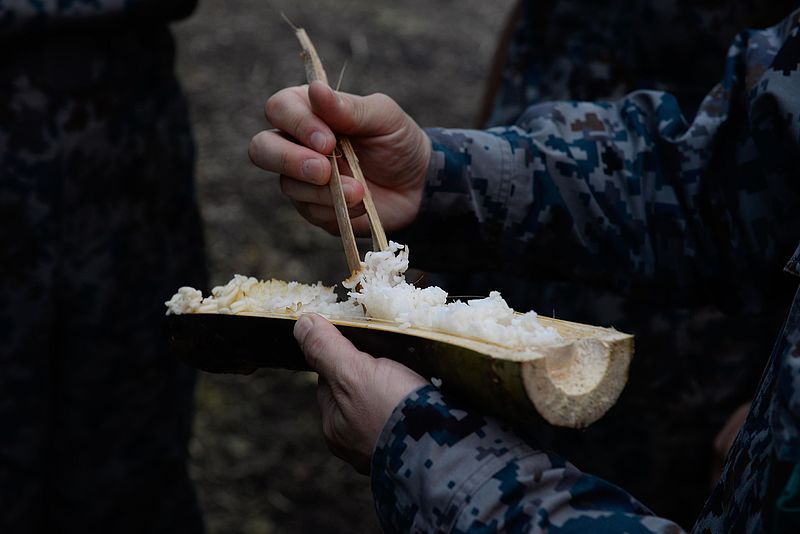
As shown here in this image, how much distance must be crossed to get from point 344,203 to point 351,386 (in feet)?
1.30

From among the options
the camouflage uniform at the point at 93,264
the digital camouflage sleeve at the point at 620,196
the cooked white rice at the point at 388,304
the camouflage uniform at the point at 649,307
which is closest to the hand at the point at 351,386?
the cooked white rice at the point at 388,304

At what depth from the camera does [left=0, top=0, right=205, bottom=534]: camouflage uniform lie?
7.24 feet

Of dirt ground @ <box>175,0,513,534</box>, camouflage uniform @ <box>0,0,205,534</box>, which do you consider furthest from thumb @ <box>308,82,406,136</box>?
dirt ground @ <box>175,0,513,534</box>

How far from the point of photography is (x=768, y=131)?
4.93ft

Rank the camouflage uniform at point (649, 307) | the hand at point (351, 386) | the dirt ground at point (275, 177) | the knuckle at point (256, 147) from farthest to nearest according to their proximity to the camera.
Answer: the dirt ground at point (275, 177)
the camouflage uniform at point (649, 307)
the knuckle at point (256, 147)
the hand at point (351, 386)

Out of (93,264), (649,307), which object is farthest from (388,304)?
(93,264)

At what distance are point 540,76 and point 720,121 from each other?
969 mm

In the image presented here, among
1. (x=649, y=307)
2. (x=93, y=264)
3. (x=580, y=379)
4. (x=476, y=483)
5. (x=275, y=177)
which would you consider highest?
(x=580, y=379)

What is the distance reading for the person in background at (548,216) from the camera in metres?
1.14

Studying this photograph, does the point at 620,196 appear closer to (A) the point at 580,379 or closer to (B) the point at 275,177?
(A) the point at 580,379

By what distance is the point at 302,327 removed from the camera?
1317 mm

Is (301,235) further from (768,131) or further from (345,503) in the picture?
(768,131)

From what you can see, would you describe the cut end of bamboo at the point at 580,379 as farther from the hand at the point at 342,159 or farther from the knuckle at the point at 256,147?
the knuckle at the point at 256,147

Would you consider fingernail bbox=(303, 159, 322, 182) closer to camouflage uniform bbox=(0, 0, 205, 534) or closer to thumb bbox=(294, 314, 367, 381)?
thumb bbox=(294, 314, 367, 381)
